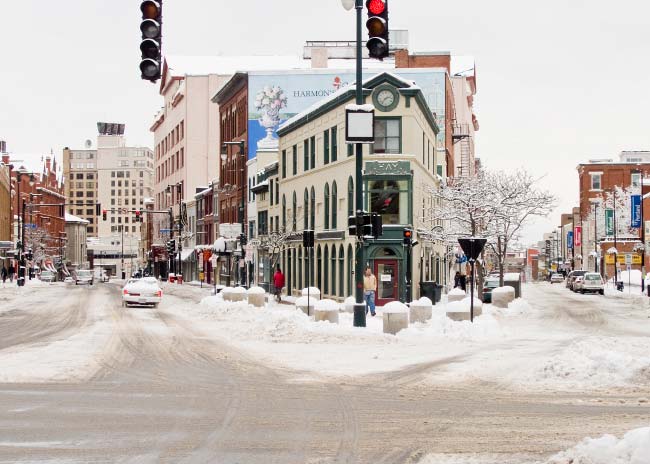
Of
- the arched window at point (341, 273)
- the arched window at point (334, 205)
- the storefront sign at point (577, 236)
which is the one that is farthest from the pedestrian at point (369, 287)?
the storefront sign at point (577, 236)

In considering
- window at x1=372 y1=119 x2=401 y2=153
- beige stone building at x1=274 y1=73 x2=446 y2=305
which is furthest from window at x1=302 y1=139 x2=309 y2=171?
window at x1=372 y1=119 x2=401 y2=153

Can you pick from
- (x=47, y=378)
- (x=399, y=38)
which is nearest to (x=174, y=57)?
(x=399, y=38)

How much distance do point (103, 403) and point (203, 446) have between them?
3.65m

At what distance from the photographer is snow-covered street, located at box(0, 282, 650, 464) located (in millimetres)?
9914

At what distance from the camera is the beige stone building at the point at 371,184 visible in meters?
44.5

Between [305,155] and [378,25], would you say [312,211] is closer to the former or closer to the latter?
[305,155]

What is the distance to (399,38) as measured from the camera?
99250 mm

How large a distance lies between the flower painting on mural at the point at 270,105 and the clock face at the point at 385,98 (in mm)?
35123

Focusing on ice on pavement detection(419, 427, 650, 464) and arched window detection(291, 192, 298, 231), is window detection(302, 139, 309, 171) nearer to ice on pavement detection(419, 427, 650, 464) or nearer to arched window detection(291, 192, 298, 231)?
arched window detection(291, 192, 298, 231)

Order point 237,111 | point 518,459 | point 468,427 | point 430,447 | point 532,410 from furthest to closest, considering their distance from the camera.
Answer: point 237,111 < point 532,410 < point 468,427 < point 430,447 < point 518,459

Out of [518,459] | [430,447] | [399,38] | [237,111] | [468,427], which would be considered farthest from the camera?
[399,38]

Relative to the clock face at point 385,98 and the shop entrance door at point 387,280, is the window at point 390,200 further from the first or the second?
the clock face at point 385,98

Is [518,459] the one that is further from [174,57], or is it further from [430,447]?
[174,57]

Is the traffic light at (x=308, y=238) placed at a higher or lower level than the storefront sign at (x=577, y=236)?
lower
